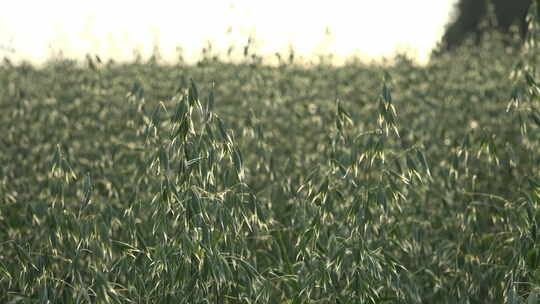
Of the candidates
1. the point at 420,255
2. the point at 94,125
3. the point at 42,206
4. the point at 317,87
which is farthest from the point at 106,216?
the point at 317,87

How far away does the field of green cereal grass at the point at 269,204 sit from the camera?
316 cm

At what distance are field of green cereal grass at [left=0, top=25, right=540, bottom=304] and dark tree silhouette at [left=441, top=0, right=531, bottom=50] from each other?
27.3 feet

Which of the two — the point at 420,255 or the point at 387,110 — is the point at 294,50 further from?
the point at 387,110

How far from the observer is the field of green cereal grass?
3.16 meters

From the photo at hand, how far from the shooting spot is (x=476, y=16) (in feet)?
50.9

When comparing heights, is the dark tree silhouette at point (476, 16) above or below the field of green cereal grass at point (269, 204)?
above

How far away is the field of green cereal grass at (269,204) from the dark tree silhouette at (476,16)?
8.31 m

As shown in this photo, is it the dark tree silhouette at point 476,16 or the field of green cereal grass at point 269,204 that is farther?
the dark tree silhouette at point 476,16

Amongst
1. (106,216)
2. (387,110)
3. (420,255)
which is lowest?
(420,255)

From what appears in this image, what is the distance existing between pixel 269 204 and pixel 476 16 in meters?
12.8

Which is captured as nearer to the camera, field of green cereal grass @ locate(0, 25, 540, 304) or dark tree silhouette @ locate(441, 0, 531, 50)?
field of green cereal grass @ locate(0, 25, 540, 304)

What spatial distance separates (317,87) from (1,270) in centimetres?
555

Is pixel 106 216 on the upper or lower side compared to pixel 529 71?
lower

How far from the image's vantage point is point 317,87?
27.5ft
